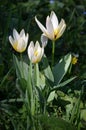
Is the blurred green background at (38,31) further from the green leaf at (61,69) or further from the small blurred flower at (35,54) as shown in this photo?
the small blurred flower at (35,54)

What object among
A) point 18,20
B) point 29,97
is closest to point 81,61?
point 18,20

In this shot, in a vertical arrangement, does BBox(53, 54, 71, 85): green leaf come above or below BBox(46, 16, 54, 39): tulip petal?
below

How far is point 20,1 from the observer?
124 inches

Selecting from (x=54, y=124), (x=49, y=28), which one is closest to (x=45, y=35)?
(x=49, y=28)

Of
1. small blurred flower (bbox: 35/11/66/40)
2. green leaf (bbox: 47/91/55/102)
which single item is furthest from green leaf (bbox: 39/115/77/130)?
small blurred flower (bbox: 35/11/66/40)

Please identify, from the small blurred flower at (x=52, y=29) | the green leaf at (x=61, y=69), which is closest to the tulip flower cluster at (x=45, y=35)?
the small blurred flower at (x=52, y=29)

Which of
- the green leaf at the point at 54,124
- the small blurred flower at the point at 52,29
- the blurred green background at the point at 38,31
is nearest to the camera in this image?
the green leaf at the point at 54,124

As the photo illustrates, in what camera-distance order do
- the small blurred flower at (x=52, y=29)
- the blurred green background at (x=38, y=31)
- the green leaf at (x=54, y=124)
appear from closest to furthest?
the green leaf at (x=54, y=124), the small blurred flower at (x=52, y=29), the blurred green background at (x=38, y=31)

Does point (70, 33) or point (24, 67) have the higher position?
point (70, 33)

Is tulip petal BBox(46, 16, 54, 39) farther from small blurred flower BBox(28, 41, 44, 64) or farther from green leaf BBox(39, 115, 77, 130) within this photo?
green leaf BBox(39, 115, 77, 130)

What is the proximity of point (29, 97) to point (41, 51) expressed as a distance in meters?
0.15

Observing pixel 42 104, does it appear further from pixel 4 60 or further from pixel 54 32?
pixel 4 60

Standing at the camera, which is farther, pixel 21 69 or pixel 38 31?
pixel 38 31

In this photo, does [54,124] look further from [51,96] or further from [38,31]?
[38,31]
